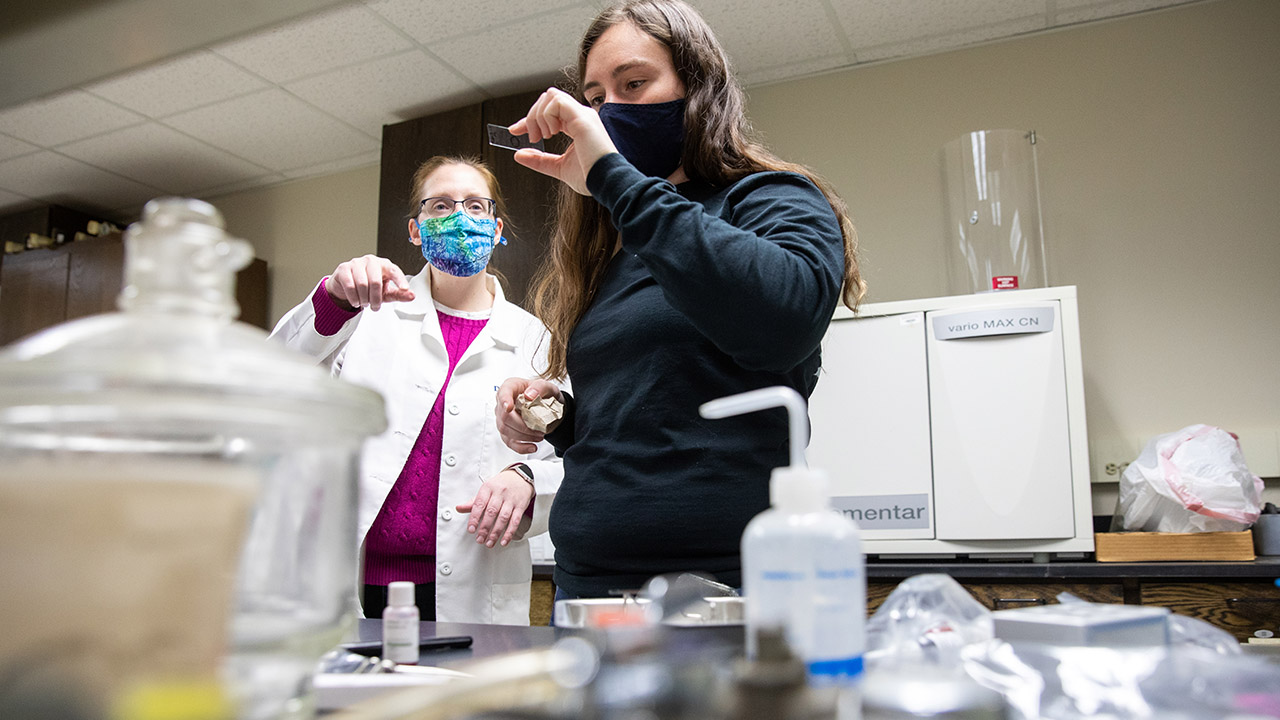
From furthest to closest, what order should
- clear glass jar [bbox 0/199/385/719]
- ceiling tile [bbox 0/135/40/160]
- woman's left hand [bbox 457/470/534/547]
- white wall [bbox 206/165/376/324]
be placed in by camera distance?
1. white wall [bbox 206/165/376/324]
2. ceiling tile [bbox 0/135/40/160]
3. woman's left hand [bbox 457/470/534/547]
4. clear glass jar [bbox 0/199/385/719]

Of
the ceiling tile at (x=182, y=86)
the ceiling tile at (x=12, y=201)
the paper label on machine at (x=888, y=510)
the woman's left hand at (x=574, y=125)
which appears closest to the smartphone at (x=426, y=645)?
the woman's left hand at (x=574, y=125)

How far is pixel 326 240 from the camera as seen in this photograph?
4.14 metres

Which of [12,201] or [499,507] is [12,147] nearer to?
[12,201]

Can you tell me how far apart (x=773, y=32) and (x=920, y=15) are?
1.44ft

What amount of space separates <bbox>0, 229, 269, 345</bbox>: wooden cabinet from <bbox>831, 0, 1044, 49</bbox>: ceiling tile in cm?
266

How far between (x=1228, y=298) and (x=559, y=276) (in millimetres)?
2200

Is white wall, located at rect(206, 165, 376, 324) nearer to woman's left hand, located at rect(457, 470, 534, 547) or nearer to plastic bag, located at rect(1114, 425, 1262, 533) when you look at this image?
woman's left hand, located at rect(457, 470, 534, 547)

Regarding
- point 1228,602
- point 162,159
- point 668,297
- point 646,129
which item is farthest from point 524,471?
point 162,159

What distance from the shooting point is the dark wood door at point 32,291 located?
13.5ft

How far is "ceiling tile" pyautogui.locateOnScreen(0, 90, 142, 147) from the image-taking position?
3.35 m

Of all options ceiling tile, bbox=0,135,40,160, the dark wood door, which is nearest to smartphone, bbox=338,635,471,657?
ceiling tile, bbox=0,135,40,160

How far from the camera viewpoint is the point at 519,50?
9.96 feet

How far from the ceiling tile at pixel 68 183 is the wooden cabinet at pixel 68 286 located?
0.28 m

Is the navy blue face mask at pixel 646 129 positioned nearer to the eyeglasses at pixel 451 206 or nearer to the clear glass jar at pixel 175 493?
the clear glass jar at pixel 175 493
